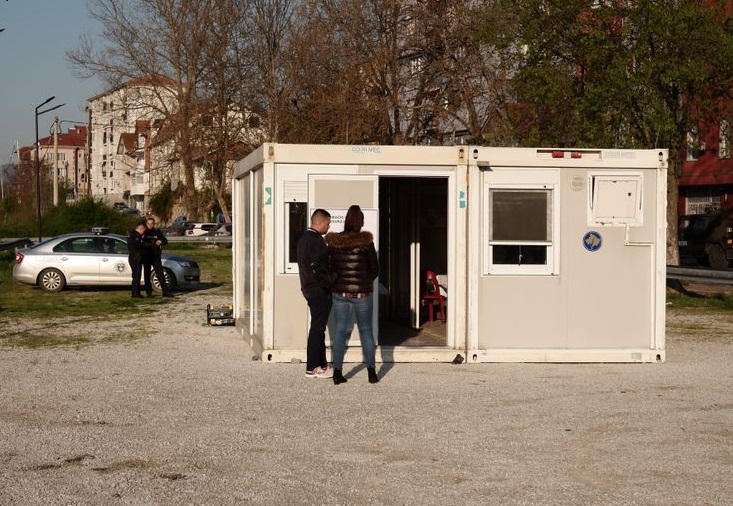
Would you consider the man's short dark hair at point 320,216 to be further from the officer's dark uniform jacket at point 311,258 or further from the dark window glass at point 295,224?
the dark window glass at point 295,224

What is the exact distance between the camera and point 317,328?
1225 cm

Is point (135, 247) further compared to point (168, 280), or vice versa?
point (168, 280)

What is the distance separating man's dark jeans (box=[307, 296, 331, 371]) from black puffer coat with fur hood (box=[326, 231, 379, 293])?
0.93 ft

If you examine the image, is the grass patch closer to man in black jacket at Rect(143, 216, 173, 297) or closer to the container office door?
man in black jacket at Rect(143, 216, 173, 297)

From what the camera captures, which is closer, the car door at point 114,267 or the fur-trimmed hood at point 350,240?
the fur-trimmed hood at point 350,240

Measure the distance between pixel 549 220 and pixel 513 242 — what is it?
51cm

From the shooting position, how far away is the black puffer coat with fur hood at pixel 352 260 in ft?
39.0

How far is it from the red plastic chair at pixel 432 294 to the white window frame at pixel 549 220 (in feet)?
11.6

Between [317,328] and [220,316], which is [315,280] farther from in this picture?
[220,316]

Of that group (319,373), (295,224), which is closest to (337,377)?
(319,373)

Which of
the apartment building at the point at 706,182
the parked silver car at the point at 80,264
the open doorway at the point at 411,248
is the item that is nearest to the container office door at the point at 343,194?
the open doorway at the point at 411,248

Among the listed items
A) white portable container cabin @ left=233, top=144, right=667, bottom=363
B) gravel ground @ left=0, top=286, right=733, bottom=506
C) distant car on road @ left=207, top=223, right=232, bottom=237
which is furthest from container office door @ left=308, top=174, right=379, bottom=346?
distant car on road @ left=207, top=223, right=232, bottom=237

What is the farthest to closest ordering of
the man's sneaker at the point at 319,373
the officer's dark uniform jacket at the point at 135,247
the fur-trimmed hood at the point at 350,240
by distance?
the officer's dark uniform jacket at the point at 135,247, the man's sneaker at the point at 319,373, the fur-trimmed hood at the point at 350,240

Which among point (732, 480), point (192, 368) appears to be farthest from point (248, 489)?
point (192, 368)
